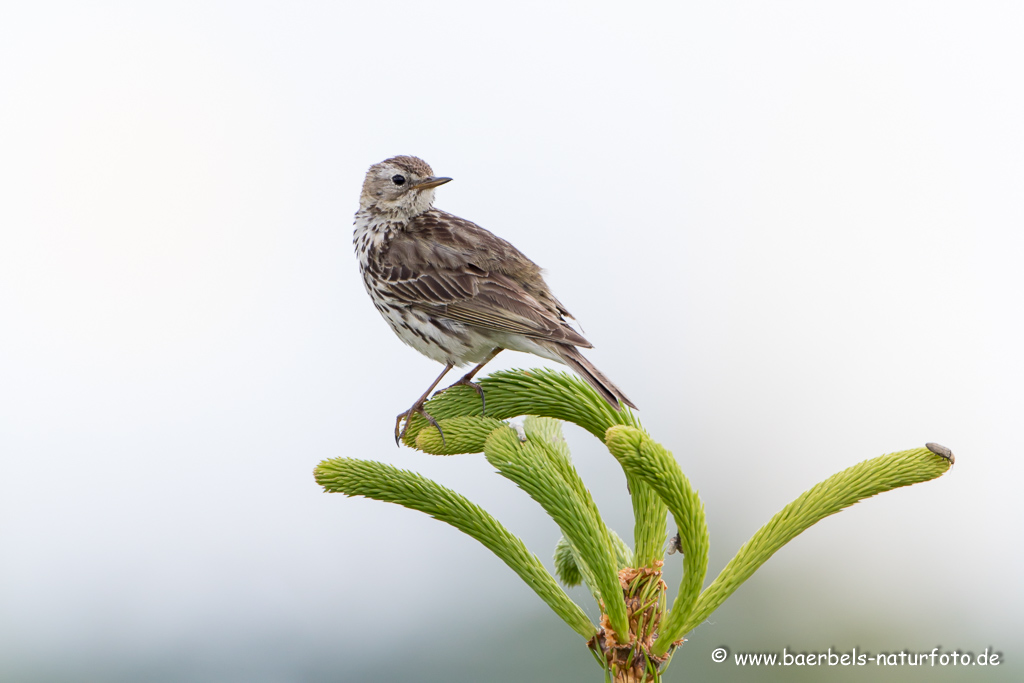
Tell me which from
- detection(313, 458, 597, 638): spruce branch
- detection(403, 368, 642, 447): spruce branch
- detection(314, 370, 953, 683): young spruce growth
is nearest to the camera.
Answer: detection(314, 370, 953, 683): young spruce growth

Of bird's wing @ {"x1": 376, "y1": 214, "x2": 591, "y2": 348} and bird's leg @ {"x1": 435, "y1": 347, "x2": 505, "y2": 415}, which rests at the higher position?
bird's wing @ {"x1": 376, "y1": 214, "x2": 591, "y2": 348}

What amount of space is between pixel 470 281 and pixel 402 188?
1.21m

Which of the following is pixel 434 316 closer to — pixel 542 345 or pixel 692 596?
pixel 542 345

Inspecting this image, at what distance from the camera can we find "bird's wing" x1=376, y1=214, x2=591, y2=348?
15.6ft

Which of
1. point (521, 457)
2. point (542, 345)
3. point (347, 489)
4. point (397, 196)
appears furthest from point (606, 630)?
point (397, 196)

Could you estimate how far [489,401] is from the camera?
130 inches

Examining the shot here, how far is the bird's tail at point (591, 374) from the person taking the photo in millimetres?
3146

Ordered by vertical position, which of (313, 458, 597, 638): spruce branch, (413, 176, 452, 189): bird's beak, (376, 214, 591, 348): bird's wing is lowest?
(313, 458, 597, 638): spruce branch

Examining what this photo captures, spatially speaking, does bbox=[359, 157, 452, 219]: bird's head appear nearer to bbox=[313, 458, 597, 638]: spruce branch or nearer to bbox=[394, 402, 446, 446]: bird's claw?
bbox=[394, 402, 446, 446]: bird's claw

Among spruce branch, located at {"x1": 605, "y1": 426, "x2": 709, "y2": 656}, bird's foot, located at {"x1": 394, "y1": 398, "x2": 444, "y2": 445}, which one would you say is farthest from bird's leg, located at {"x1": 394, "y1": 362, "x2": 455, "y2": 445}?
spruce branch, located at {"x1": 605, "y1": 426, "x2": 709, "y2": 656}

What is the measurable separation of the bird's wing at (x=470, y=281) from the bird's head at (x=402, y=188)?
31 cm

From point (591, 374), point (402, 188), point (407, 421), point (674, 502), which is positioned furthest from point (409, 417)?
point (402, 188)

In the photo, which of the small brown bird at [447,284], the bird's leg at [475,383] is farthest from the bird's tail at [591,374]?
the bird's leg at [475,383]

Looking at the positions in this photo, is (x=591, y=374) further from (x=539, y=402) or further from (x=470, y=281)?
(x=470, y=281)
